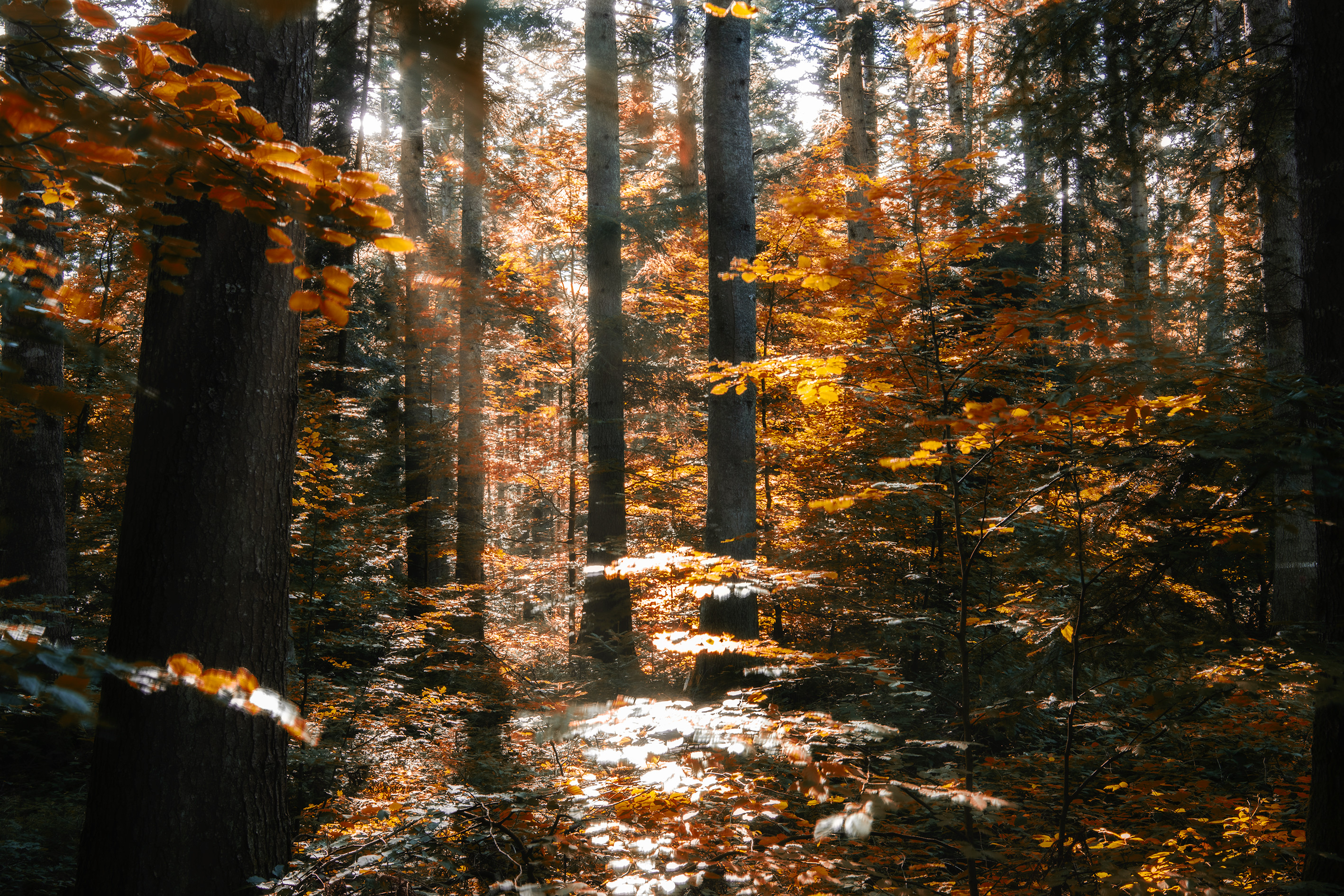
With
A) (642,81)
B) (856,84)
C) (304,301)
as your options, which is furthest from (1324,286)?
(642,81)

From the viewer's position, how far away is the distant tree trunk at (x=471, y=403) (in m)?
9.38

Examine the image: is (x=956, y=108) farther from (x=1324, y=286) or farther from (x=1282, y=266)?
(x=1324, y=286)

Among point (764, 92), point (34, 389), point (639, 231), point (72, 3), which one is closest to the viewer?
point (34, 389)

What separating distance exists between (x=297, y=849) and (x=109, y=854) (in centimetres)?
116

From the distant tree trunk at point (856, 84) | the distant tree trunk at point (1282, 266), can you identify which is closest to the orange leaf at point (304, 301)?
the distant tree trunk at point (1282, 266)

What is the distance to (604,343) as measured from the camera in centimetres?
910

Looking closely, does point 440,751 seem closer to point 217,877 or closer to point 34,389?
point 217,877

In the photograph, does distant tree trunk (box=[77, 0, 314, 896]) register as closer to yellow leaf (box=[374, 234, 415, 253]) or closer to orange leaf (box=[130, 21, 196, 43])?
orange leaf (box=[130, 21, 196, 43])

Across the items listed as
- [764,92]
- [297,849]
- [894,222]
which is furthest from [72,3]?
[764,92]

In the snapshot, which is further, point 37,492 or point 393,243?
point 37,492

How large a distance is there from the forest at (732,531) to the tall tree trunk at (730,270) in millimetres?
38

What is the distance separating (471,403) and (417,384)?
0.79 metres

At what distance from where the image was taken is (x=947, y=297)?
12.3ft

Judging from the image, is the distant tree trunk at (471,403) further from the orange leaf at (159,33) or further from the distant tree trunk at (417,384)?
the orange leaf at (159,33)
